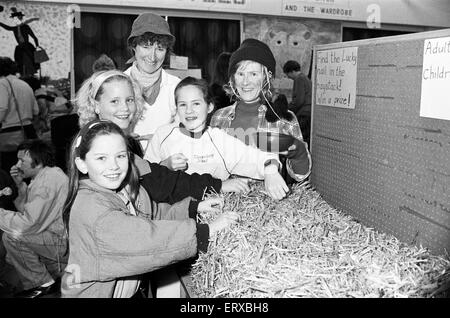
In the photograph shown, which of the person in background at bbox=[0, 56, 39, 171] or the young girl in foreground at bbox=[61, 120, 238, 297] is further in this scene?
the person in background at bbox=[0, 56, 39, 171]

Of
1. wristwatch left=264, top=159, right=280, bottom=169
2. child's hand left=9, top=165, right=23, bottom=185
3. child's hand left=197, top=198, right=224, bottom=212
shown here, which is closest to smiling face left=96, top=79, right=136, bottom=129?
child's hand left=197, top=198, right=224, bottom=212

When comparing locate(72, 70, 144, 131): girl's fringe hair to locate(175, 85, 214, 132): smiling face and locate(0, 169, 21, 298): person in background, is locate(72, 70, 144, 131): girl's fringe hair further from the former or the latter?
locate(0, 169, 21, 298): person in background

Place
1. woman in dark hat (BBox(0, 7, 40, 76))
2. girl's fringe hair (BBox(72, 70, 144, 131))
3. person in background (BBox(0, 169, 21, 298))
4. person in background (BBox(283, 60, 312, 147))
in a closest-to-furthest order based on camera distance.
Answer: girl's fringe hair (BBox(72, 70, 144, 131)) < person in background (BBox(0, 169, 21, 298)) < woman in dark hat (BBox(0, 7, 40, 76)) < person in background (BBox(283, 60, 312, 147))

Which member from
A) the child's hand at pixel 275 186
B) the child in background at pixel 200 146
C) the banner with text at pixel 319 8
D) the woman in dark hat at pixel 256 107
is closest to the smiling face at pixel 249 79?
the woman in dark hat at pixel 256 107

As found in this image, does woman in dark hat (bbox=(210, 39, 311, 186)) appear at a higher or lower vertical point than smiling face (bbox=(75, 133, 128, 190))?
higher

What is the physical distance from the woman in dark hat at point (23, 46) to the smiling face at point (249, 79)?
12.9ft

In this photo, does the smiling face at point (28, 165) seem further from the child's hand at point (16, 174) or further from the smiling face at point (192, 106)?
the smiling face at point (192, 106)

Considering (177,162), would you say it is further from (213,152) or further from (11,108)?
(11,108)

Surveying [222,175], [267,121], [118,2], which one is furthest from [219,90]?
[118,2]

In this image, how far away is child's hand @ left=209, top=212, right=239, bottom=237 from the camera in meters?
1.51

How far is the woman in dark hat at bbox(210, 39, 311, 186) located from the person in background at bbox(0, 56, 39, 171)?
2.92 m

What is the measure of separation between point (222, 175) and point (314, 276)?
0.96 m

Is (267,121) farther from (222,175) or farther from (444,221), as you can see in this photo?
(444,221)
